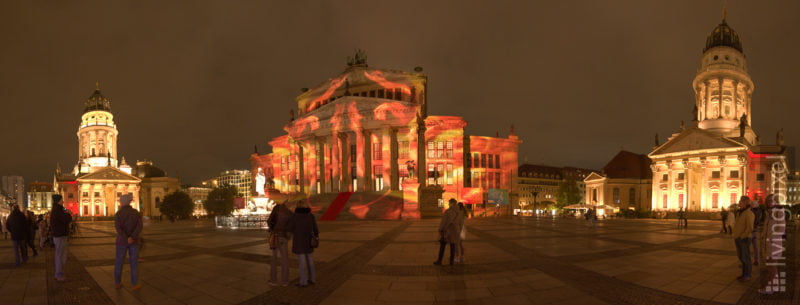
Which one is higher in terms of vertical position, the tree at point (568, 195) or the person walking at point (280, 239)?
the person walking at point (280, 239)

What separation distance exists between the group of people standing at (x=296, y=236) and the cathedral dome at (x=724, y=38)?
89.9 metres

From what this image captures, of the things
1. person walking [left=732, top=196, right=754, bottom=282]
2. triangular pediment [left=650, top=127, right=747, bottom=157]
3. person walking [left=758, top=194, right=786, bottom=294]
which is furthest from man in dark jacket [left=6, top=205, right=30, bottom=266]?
triangular pediment [left=650, top=127, right=747, bottom=157]

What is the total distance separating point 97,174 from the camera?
93.5 m

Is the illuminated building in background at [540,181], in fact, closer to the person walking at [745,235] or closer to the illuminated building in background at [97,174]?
the illuminated building in background at [97,174]

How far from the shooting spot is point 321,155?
58094mm

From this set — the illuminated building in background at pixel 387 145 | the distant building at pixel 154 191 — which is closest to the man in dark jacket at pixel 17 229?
the illuminated building in background at pixel 387 145

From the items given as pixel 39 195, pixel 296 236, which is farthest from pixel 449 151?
pixel 39 195

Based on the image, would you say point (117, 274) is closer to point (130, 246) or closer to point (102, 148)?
point (130, 246)

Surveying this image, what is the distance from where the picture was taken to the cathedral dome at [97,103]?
112562mm

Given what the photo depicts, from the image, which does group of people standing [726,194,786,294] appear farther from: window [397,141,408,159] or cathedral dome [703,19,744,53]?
cathedral dome [703,19,744,53]

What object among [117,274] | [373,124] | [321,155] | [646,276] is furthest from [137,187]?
[646,276]

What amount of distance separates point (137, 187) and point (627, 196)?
376ft

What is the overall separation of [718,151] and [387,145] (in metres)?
47.2

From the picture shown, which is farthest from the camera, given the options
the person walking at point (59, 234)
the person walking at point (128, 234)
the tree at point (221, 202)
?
the tree at point (221, 202)
